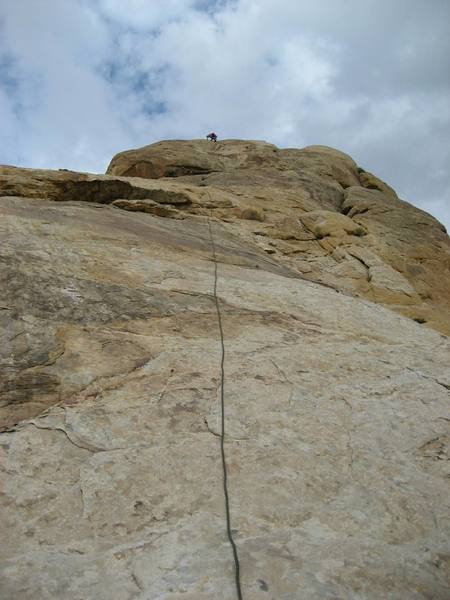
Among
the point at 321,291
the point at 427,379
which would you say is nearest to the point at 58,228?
the point at 321,291

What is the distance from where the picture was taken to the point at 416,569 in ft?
9.69

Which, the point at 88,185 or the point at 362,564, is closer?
the point at 362,564

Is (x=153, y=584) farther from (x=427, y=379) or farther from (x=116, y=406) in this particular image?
(x=427, y=379)

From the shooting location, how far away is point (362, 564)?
2.94m

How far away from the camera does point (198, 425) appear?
399 centimetres

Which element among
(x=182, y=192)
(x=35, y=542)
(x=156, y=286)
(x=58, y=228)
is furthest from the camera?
(x=182, y=192)

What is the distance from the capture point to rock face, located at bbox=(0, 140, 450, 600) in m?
2.86

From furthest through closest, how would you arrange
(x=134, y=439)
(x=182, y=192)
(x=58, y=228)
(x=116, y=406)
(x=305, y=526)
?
1. (x=182, y=192)
2. (x=58, y=228)
3. (x=116, y=406)
4. (x=134, y=439)
5. (x=305, y=526)

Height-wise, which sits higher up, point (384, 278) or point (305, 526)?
point (384, 278)

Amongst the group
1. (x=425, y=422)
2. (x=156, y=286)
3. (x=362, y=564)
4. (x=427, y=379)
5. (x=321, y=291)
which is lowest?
(x=362, y=564)

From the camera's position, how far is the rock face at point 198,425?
2.86 meters

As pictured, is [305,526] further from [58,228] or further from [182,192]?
[182,192]

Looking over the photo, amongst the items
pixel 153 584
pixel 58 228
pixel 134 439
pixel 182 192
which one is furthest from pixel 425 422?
pixel 182 192

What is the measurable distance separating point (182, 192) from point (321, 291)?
4.92 meters
